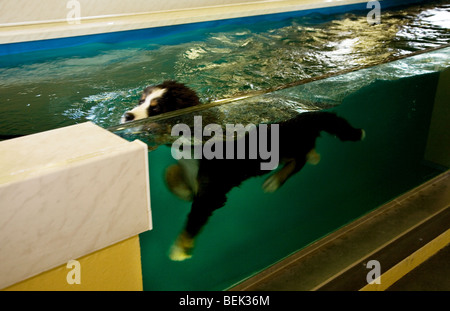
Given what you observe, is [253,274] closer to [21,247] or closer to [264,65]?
[21,247]

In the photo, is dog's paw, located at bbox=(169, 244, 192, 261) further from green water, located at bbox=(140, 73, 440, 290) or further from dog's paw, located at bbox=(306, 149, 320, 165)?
dog's paw, located at bbox=(306, 149, 320, 165)

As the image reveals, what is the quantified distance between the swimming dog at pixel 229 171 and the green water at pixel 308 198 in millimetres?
32

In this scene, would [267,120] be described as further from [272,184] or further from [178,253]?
[178,253]

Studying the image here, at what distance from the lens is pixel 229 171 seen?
1540mm

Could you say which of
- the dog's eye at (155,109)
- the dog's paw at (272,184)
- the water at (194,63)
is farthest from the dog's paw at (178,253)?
the dog's eye at (155,109)

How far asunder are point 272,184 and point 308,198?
0.99 ft

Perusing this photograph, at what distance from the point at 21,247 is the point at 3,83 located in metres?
3.04

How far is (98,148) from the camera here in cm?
110

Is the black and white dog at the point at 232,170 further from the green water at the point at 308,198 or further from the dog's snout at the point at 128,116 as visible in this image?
the dog's snout at the point at 128,116

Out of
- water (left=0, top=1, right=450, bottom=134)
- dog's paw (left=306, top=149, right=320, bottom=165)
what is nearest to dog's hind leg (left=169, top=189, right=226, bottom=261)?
dog's paw (left=306, top=149, right=320, bottom=165)

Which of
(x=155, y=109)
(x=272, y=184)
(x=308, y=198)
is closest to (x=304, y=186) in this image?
(x=308, y=198)

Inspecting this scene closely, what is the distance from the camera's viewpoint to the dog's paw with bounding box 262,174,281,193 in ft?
5.46

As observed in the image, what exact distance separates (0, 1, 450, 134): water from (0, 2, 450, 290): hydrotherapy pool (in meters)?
0.02
